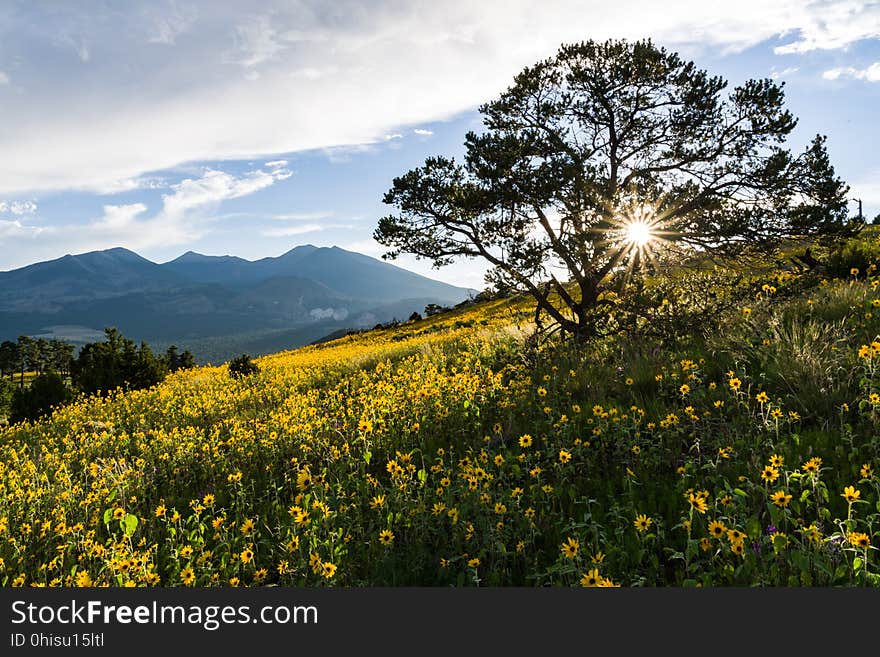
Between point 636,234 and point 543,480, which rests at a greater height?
point 636,234

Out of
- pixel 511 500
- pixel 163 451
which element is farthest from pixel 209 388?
pixel 511 500

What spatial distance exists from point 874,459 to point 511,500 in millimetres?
2707

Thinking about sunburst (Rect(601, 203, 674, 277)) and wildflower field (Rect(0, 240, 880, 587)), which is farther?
sunburst (Rect(601, 203, 674, 277))

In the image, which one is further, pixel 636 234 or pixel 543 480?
pixel 636 234

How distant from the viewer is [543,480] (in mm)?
4617

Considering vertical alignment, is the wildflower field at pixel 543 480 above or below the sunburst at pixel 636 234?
below

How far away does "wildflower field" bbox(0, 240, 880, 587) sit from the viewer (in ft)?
10.3

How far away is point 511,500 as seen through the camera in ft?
12.8

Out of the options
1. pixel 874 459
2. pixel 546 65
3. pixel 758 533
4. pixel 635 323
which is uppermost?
pixel 546 65

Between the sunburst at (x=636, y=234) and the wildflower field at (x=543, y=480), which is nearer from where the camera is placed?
the wildflower field at (x=543, y=480)

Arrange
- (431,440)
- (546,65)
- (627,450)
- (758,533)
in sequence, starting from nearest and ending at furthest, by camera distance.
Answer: (758,533), (627,450), (431,440), (546,65)

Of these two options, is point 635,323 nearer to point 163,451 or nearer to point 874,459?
A: point 874,459

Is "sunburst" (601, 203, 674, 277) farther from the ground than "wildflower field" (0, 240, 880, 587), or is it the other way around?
"sunburst" (601, 203, 674, 277)

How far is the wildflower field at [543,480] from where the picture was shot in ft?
10.3
